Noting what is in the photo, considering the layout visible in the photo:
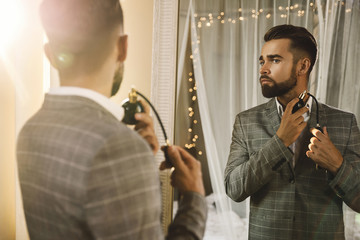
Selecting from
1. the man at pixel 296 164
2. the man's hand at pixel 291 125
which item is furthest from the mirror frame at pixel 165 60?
the man's hand at pixel 291 125

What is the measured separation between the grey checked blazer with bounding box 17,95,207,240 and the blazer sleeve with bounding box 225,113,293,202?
495mm

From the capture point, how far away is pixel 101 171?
492 mm

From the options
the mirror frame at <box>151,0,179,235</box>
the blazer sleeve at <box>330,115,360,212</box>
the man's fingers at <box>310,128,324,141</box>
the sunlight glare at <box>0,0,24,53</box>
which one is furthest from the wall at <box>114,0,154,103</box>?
the blazer sleeve at <box>330,115,360,212</box>

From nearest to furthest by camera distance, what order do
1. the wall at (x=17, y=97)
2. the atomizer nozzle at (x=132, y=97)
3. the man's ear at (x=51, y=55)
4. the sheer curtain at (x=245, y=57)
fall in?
the man's ear at (x=51, y=55) < the atomizer nozzle at (x=132, y=97) < the wall at (x=17, y=97) < the sheer curtain at (x=245, y=57)

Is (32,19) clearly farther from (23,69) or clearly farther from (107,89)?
(107,89)

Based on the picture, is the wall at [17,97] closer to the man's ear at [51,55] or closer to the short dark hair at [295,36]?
the man's ear at [51,55]

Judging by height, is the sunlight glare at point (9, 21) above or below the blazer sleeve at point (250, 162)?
above

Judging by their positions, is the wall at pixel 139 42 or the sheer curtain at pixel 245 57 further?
the sheer curtain at pixel 245 57

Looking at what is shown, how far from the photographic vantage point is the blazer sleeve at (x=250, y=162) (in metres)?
0.92

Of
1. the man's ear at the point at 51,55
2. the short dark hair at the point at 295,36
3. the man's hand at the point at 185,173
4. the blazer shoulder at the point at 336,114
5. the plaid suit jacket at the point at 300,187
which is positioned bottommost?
the plaid suit jacket at the point at 300,187

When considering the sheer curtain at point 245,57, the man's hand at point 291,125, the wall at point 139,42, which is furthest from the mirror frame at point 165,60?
the man's hand at point 291,125

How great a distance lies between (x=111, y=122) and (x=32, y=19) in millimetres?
540

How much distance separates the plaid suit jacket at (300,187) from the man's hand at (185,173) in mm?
357

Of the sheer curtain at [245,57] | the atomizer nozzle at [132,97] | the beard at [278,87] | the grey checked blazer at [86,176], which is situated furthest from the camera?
the sheer curtain at [245,57]
